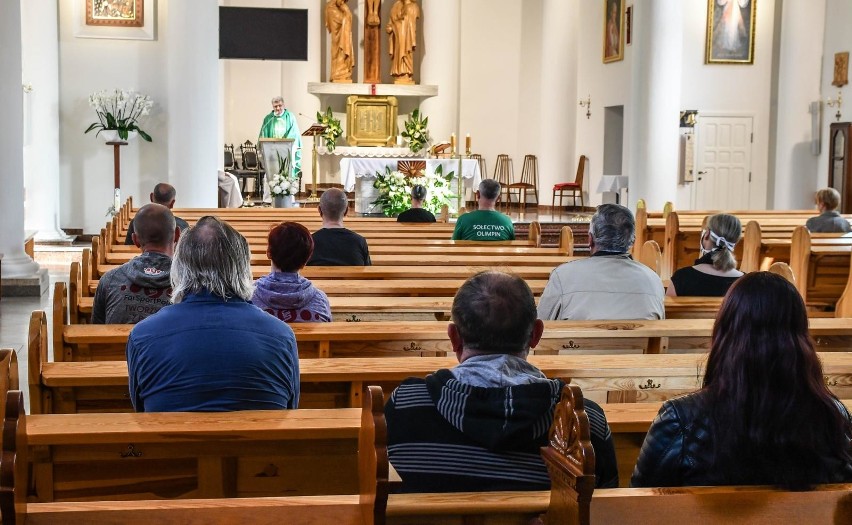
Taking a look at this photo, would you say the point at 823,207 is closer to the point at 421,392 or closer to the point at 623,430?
the point at 623,430

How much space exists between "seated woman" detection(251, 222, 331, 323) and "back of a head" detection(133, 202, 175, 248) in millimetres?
496

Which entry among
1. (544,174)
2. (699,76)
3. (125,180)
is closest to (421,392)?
(125,180)

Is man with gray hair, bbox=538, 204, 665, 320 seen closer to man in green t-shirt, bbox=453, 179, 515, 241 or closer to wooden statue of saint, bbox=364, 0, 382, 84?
man in green t-shirt, bbox=453, 179, 515, 241

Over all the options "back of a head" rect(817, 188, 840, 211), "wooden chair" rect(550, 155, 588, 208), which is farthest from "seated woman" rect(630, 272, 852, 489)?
"wooden chair" rect(550, 155, 588, 208)

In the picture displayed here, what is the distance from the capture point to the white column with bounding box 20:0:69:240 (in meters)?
11.6

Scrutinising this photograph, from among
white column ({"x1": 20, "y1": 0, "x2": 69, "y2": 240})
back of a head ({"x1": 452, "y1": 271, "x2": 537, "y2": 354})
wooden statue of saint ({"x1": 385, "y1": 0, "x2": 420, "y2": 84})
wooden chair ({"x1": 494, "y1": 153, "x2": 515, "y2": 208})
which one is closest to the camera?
back of a head ({"x1": 452, "y1": 271, "x2": 537, "y2": 354})

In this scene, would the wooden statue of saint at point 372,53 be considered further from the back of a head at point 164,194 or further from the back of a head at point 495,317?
the back of a head at point 495,317

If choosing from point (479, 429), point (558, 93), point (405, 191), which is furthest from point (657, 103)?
point (479, 429)

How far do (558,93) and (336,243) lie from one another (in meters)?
12.8

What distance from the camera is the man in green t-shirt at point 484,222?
7938 mm

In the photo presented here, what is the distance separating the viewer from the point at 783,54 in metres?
16.2

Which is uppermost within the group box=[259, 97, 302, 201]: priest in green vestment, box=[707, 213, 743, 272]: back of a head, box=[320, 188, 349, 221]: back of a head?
box=[259, 97, 302, 201]: priest in green vestment

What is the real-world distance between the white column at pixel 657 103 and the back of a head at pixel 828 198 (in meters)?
4.85

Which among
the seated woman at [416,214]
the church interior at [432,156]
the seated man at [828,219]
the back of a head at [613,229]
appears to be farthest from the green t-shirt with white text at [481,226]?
the back of a head at [613,229]
